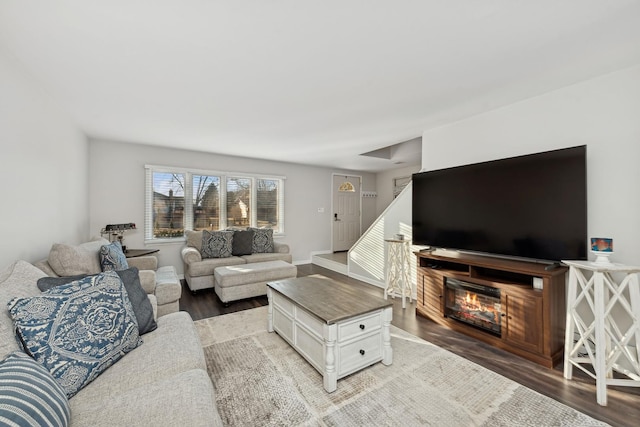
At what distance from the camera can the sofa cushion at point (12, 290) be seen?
3.57 feet

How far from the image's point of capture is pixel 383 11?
4.82ft

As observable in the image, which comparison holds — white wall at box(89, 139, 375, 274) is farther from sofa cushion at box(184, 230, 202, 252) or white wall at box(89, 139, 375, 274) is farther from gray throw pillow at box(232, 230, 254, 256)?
gray throw pillow at box(232, 230, 254, 256)

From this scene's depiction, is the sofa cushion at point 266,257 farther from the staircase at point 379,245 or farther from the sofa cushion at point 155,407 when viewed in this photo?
the sofa cushion at point 155,407

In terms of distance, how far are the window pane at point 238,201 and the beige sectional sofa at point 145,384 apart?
3.75 metres

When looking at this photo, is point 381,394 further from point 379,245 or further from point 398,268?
point 379,245

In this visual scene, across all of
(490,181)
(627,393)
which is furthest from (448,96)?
(627,393)

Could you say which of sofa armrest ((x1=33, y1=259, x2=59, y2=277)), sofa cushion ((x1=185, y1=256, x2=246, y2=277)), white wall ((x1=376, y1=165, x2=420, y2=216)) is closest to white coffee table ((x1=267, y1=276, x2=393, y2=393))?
sofa armrest ((x1=33, y1=259, x2=59, y2=277))

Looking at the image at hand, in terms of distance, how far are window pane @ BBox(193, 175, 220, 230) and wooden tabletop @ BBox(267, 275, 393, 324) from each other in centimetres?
295

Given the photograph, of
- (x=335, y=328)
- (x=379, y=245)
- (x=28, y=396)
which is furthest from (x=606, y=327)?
(x=28, y=396)

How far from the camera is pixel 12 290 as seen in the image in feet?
4.34

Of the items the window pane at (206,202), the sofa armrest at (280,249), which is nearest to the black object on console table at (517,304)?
the sofa armrest at (280,249)

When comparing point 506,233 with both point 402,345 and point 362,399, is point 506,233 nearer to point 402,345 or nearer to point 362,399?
point 402,345

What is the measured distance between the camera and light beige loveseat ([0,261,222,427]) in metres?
1.02

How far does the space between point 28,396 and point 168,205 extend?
14.3 ft
